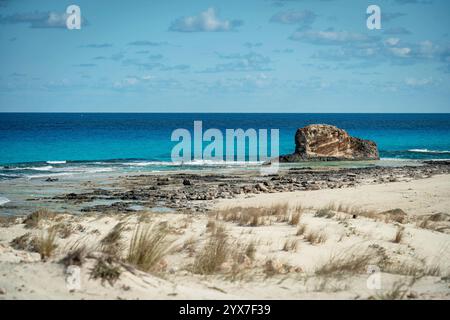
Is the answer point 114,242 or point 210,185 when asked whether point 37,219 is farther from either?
point 210,185

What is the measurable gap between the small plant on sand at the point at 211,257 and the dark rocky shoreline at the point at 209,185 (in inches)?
354

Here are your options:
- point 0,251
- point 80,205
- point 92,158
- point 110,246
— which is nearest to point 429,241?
point 110,246

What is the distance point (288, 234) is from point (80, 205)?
10868mm

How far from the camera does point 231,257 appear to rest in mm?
9539

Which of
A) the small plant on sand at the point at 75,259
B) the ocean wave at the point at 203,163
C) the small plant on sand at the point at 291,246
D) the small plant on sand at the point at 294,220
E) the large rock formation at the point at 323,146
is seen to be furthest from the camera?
the large rock formation at the point at 323,146

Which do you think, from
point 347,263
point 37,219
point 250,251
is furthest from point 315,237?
point 37,219

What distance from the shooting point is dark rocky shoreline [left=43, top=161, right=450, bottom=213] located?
70.1 ft

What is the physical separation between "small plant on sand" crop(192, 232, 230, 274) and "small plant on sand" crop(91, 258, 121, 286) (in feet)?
6.06

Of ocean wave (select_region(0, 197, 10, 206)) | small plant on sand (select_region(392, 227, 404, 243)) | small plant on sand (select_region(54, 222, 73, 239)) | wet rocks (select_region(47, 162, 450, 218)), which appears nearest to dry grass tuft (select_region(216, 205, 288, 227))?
small plant on sand (select_region(392, 227, 404, 243))

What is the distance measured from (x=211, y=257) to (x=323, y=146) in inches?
1327

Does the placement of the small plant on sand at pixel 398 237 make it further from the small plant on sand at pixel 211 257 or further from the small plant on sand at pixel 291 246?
the small plant on sand at pixel 211 257

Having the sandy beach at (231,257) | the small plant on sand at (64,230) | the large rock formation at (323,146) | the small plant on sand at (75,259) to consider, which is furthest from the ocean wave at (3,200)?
the large rock formation at (323,146)

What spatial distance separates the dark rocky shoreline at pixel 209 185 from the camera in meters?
21.4

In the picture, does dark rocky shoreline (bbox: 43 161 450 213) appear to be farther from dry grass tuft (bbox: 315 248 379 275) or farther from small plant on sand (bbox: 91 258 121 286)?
small plant on sand (bbox: 91 258 121 286)
